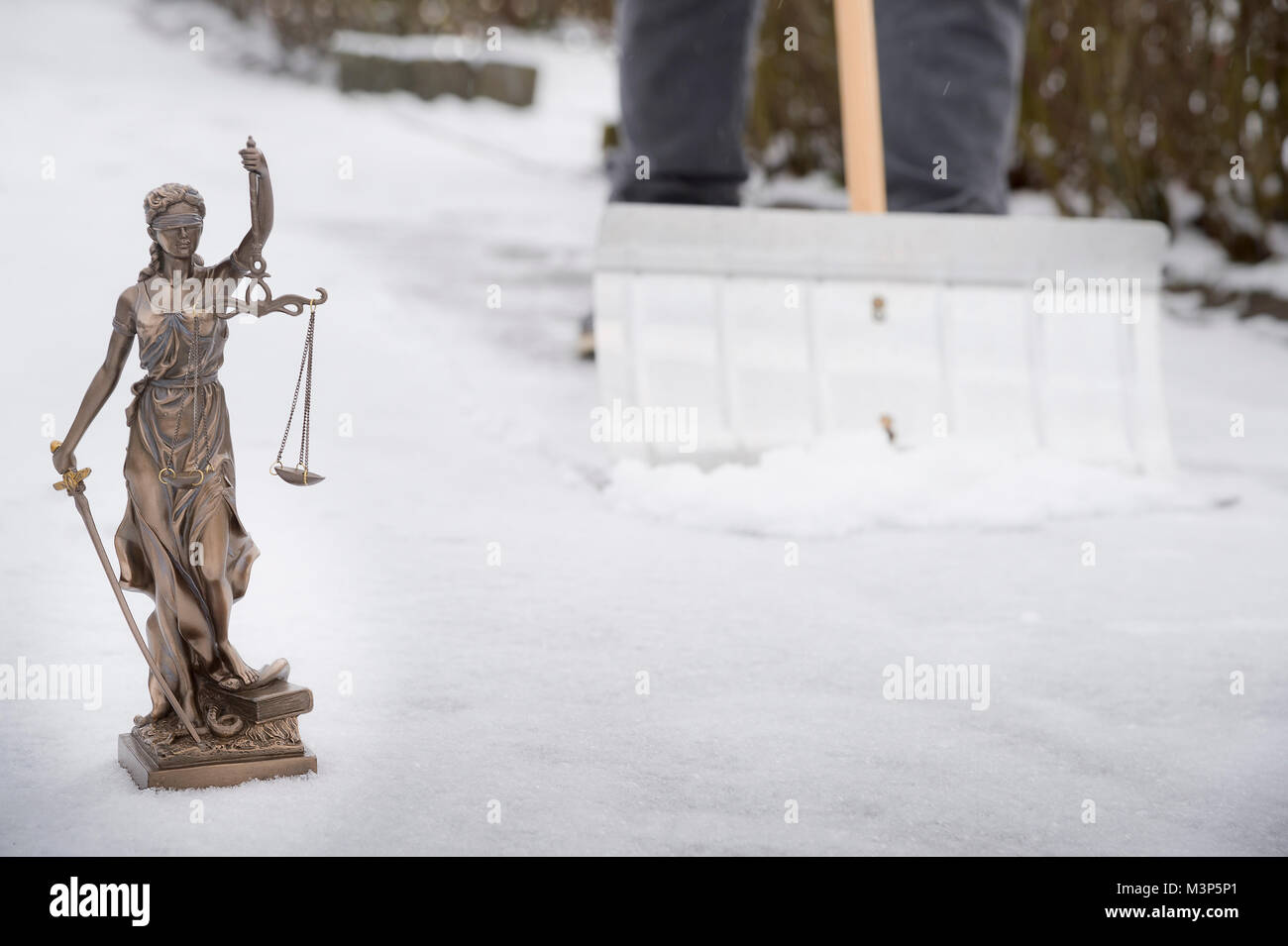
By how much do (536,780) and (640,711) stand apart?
18cm

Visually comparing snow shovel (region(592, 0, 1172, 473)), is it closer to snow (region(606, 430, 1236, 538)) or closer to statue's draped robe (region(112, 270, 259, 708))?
snow (region(606, 430, 1236, 538))

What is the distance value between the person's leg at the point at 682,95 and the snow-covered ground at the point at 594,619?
1.28 feet

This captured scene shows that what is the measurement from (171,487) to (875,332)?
1.26 m

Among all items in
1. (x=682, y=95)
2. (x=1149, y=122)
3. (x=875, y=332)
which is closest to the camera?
(x=875, y=332)

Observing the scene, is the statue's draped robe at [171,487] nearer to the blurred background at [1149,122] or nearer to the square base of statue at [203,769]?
the square base of statue at [203,769]

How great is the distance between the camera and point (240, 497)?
1.80m

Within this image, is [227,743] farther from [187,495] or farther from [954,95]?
[954,95]

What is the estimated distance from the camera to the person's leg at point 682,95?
2510 mm

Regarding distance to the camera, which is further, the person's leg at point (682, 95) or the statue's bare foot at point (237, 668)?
the person's leg at point (682, 95)

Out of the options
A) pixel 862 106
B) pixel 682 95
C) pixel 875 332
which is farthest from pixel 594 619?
pixel 682 95

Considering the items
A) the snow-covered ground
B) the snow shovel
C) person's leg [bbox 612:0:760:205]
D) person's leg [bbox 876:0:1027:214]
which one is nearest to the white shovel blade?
the snow shovel

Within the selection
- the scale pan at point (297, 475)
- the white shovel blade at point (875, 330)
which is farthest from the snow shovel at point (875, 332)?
the scale pan at point (297, 475)

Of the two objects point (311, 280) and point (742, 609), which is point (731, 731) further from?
point (311, 280)

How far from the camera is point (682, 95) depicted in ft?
8.29
